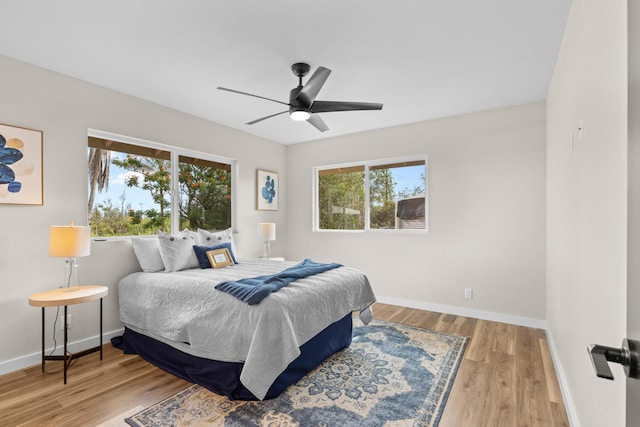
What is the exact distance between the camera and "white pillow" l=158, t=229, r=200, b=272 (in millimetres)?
3279

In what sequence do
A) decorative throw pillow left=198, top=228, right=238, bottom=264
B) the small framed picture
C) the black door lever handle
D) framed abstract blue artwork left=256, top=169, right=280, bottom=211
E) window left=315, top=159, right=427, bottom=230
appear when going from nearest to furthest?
1. the black door lever handle
2. the small framed picture
3. decorative throw pillow left=198, top=228, right=238, bottom=264
4. window left=315, top=159, right=427, bottom=230
5. framed abstract blue artwork left=256, top=169, right=280, bottom=211

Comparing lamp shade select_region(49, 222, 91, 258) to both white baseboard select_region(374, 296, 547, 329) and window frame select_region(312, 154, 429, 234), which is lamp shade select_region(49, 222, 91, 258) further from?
white baseboard select_region(374, 296, 547, 329)

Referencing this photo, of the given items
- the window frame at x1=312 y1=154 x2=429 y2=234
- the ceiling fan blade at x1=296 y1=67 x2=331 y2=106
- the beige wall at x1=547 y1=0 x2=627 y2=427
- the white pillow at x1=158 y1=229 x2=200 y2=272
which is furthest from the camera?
the window frame at x1=312 y1=154 x2=429 y2=234

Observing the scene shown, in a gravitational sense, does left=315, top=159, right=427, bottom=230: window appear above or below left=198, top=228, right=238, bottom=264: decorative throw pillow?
above

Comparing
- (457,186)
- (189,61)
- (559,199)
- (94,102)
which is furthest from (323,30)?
(457,186)

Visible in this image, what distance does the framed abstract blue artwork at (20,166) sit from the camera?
2.60 metres

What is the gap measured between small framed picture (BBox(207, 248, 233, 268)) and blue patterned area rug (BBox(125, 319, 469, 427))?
4.44ft

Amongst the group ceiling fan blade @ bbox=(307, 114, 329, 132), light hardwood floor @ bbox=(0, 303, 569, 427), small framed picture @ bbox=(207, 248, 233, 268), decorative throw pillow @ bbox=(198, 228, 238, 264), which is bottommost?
light hardwood floor @ bbox=(0, 303, 569, 427)

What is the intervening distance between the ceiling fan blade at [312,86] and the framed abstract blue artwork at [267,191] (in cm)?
261

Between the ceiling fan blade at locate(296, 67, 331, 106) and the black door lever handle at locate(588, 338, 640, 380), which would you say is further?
the ceiling fan blade at locate(296, 67, 331, 106)

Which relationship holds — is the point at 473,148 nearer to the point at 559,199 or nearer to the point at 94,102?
the point at 559,199

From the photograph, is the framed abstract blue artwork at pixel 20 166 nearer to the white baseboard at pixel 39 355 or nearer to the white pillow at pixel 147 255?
the white pillow at pixel 147 255

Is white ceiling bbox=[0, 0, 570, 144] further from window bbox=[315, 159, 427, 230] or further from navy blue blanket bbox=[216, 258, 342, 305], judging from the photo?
navy blue blanket bbox=[216, 258, 342, 305]

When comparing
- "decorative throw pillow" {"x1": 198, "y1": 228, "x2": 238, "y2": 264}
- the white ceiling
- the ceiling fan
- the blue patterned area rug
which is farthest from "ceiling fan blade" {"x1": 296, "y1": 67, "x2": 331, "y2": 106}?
the blue patterned area rug
